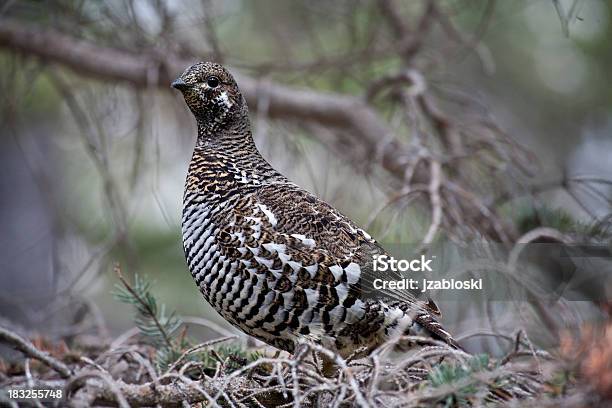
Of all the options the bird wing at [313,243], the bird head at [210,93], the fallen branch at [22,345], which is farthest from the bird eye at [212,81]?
the fallen branch at [22,345]

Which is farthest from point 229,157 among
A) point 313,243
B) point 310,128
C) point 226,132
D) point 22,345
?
point 310,128

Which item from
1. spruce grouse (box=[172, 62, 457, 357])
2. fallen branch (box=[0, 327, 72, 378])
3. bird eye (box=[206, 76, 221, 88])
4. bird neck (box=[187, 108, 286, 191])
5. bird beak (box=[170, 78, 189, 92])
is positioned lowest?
fallen branch (box=[0, 327, 72, 378])

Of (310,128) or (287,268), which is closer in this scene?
(287,268)

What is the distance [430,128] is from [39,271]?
457cm

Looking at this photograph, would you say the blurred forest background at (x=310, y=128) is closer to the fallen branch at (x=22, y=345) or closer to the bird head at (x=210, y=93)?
the bird head at (x=210, y=93)

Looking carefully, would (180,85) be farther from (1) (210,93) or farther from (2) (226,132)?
(2) (226,132)

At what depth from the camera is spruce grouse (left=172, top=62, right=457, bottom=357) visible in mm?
2770

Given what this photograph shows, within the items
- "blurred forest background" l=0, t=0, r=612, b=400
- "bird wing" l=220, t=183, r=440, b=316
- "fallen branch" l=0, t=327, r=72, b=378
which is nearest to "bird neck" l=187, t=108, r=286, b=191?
"bird wing" l=220, t=183, r=440, b=316

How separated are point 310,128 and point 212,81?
74.8 inches

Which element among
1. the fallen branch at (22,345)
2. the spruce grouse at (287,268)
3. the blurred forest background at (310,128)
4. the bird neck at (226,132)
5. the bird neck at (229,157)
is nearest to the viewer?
the fallen branch at (22,345)

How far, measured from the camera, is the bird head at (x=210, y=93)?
321 cm

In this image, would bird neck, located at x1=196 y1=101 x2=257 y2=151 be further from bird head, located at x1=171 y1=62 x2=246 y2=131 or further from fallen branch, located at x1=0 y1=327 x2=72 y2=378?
fallen branch, located at x1=0 y1=327 x2=72 y2=378

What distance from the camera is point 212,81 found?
3236 mm

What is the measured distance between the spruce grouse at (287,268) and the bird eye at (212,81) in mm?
408
